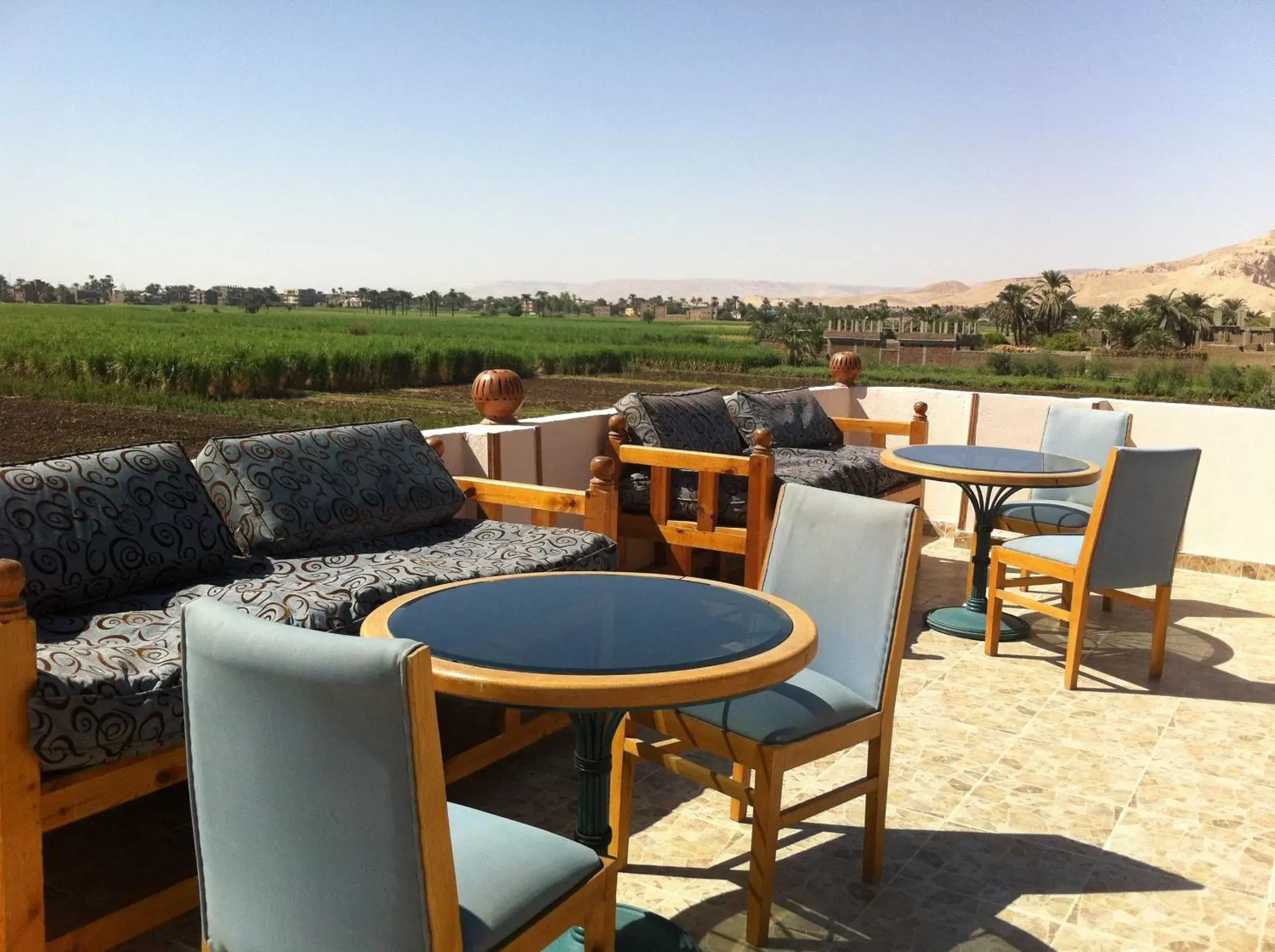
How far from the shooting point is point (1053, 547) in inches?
157

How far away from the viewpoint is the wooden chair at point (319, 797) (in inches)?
46.0

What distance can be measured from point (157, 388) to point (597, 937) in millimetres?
28353

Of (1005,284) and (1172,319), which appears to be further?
(1005,284)

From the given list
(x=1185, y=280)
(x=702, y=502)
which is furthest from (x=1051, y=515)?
(x=1185, y=280)

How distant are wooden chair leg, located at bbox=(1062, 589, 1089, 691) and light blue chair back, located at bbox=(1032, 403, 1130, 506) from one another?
1222 millimetres

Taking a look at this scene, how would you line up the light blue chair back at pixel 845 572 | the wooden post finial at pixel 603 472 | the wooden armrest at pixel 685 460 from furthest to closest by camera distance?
1. the wooden armrest at pixel 685 460
2. the wooden post finial at pixel 603 472
3. the light blue chair back at pixel 845 572

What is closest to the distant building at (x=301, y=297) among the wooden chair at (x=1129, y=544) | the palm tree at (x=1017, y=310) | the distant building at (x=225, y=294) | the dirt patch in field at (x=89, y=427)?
the distant building at (x=225, y=294)

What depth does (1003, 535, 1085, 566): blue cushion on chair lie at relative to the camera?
3.87 metres

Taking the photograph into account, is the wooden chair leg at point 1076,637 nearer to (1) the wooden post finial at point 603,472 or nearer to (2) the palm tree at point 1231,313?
(1) the wooden post finial at point 603,472

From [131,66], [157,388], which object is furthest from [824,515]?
[157,388]

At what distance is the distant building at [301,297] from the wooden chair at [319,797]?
76.8 meters

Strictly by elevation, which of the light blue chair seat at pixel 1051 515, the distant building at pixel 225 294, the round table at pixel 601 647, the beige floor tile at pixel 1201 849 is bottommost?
the beige floor tile at pixel 1201 849

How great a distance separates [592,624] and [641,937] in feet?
2.24

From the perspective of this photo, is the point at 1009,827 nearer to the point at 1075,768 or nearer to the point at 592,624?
the point at 1075,768
